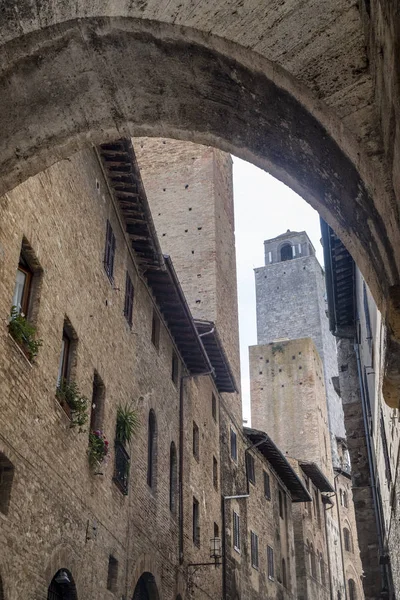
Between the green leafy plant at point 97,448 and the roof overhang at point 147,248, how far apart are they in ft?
14.6

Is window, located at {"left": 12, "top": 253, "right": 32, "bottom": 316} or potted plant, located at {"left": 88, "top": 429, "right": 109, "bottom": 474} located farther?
potted plant, located at {"left": 88, "top": 429, "right": 109, "bottom": 474}

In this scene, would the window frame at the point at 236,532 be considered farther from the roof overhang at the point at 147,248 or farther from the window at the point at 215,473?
the roof overhang at the point at 147,248

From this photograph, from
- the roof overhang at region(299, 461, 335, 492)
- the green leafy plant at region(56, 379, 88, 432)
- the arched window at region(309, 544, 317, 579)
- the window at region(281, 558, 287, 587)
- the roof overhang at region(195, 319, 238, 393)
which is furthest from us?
the arched window at region(309, 544, 317, 579)

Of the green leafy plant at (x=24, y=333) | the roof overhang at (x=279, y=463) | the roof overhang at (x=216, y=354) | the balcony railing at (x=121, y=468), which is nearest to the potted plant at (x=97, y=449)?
the balcony railing at (x=121, y=468)

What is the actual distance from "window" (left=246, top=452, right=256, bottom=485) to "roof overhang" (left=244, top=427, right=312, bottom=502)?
0.57 m

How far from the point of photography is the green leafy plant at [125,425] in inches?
494

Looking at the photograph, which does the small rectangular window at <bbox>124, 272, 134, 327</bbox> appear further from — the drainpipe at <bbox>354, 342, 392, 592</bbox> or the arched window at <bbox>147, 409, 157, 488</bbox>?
the drainpipe at <bbox>354, 342, 392, 592</bbox>

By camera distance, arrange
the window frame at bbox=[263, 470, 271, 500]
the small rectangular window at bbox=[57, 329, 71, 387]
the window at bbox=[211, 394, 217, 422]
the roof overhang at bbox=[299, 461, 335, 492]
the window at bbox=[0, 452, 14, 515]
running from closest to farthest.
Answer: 1. the window at bbox=[0, 452, 14, 515]
2. the small rectangular window at bbox=[57, 329, 71, 387]
3. the window at bbox=[211, 394, 217, 422]
4. the window frame at bbox=[263, 470, 271, 500]
5. the roof overhang at bbox=[299, 461, 335, 492]

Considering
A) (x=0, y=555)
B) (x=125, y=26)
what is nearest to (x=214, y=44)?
(x=125, y=26)

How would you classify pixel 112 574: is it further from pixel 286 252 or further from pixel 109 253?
pixel 286 252

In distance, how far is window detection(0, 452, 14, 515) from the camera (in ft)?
25.7

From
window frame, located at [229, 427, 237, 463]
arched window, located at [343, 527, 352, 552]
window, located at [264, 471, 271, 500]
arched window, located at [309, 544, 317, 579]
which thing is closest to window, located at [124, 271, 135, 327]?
window frame, located at [229, 427, 237, 463]

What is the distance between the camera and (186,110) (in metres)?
4.24

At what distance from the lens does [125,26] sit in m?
3.75
